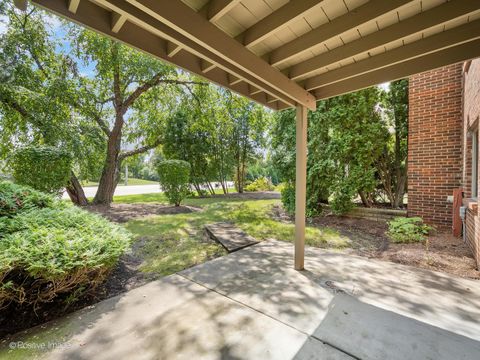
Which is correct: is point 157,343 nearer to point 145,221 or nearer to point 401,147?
point 145,221

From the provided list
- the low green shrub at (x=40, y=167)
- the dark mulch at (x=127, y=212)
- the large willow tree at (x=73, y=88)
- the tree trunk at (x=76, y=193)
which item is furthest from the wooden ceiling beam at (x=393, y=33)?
the tree trunk at (x=76, y=193)

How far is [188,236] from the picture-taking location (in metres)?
4.88

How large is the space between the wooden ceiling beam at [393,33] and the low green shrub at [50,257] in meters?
3.08

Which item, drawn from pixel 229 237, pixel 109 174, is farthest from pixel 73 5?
pixel 109 174

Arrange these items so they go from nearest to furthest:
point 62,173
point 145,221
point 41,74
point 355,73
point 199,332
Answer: point 199,332 → point 355,73 → point 62,173 → point 145,221 → point 41,74

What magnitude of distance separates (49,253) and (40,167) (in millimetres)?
3819

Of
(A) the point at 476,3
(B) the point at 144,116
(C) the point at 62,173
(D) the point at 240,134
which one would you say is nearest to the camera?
(A) the point at 476,3

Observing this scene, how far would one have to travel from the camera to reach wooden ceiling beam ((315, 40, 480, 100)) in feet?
7.62

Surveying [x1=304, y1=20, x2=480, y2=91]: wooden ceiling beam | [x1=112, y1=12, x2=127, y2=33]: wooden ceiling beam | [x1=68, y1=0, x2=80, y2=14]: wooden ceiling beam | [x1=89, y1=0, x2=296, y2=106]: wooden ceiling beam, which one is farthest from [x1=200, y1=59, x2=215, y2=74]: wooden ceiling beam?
[x1=304, y1=20, x2=480, y2=91]: wooden ceiling beam

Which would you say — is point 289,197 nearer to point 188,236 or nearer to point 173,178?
point 188,236

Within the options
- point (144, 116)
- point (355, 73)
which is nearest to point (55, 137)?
point (144, 116)

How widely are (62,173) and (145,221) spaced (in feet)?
6.97

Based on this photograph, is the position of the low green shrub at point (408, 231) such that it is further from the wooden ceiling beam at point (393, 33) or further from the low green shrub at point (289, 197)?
the wooden ceiling beam at point (393, 33)

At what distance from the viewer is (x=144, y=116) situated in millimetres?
10531
